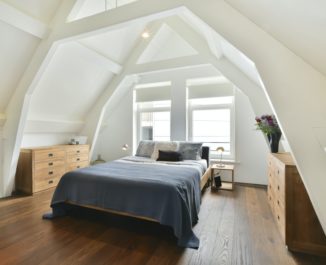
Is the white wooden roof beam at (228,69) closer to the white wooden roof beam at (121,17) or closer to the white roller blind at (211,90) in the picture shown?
the white roller blind at (211,90)

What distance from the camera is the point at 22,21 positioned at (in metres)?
2.39

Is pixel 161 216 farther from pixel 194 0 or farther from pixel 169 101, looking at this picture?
pixel 169 101

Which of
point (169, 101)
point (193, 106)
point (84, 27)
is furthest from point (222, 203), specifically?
point (84, 27)

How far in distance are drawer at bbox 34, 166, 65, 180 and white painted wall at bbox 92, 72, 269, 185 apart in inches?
63.6

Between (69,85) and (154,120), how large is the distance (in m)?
2.19

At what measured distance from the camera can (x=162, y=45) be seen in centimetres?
454

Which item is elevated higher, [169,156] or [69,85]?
[69,85]

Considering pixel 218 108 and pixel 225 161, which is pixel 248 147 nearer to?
pixel 225 161

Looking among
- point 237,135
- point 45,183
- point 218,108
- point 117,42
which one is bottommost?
point 45,183

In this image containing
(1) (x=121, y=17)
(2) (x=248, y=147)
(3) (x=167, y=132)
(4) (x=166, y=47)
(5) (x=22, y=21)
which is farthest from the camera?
(3) (x=167, y=132)

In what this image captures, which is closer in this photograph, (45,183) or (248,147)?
(45,183)

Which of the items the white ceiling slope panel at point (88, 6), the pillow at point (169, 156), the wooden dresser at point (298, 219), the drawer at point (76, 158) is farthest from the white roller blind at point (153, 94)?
the wooden dresser at point (298, 219)

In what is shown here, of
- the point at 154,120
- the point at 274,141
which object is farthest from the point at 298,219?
the point at 154,120

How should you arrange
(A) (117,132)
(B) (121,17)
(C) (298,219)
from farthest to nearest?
1. (A) (117,132)
2. (B) (121,17)
3. (C) (298,219)
